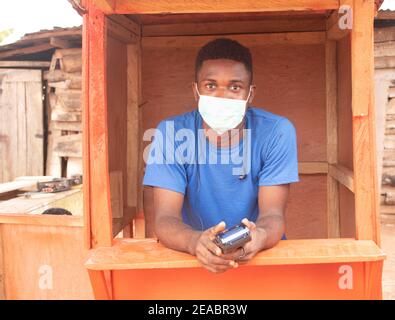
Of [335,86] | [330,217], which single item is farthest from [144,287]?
[335,86]

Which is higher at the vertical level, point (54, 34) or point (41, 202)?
point (54, 34)

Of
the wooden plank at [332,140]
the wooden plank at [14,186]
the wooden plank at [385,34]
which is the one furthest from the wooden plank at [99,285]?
the wooden plank at [385,34]

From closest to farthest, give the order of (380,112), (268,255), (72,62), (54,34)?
Result: 1. (268,255)
2. (380,112)
3. (54,34)
4. (72,62)

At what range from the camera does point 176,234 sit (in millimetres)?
2266

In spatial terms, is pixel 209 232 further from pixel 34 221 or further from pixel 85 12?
pixel 34 221

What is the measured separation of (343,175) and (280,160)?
2.32ft

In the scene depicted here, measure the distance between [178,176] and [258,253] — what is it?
2.08ft

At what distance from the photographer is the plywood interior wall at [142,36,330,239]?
3.71 meters

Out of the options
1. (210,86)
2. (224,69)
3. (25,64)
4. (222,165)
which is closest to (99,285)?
(222,165)

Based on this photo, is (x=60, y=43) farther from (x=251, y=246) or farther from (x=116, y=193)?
(x=251, y=246)

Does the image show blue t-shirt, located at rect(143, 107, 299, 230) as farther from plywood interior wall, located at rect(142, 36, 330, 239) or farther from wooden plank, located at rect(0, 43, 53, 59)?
wooden plank, located at rect(0, 43, 53, 59)

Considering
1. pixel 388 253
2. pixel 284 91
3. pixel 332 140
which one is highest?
Result: pixel 284 91

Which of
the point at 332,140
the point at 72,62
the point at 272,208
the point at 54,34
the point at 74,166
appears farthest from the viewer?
the point at 74,166

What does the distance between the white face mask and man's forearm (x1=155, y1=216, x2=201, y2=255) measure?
1.82 feet
